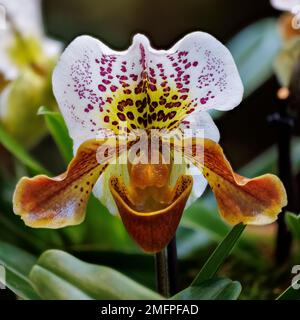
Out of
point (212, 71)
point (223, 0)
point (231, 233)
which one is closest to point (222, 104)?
point (212, 71)

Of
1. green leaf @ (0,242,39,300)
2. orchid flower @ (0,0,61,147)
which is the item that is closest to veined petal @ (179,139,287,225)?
green leaf @ (0,242,39,300)

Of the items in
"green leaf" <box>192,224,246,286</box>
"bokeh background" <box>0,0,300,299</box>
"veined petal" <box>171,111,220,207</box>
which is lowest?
"bokeh background" <box>0,0,300,299</box>

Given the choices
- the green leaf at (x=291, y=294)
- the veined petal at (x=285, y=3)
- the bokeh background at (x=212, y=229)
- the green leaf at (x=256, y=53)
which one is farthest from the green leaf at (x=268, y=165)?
the green leaf at (x=291, y=294)

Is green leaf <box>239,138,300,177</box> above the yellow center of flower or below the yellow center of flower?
below

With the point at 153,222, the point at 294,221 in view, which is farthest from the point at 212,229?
the point at 153,222

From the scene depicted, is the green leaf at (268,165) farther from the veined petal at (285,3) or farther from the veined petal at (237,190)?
the veined petal at (237,190)

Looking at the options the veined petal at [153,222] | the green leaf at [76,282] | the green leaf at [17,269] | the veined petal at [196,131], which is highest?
the veined petal at [196,131]

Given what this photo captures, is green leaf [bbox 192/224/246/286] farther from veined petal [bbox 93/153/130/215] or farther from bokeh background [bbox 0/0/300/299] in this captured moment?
bokeh background [bbox 0/0/300/299]
